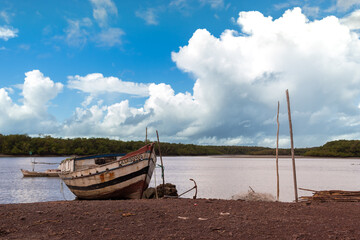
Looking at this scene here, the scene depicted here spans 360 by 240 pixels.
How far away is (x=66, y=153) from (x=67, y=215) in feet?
451

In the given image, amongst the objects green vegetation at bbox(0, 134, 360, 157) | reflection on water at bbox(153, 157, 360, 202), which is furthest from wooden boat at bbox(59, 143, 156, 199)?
green vegetation at bbox(0, 134, 360, 157)

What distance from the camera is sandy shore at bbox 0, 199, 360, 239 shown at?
9273mm

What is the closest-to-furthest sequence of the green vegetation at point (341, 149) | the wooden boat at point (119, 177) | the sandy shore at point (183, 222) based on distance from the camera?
the sandy shore at point (183, 222) → the wooden boat at point (119, 177) → the green vegetation at point (341, 149)

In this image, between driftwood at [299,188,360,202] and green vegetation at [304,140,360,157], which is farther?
green vegetation at [304,140,360,157]

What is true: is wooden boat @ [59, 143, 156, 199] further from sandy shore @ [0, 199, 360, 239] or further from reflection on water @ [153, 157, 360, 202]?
sandy shore @ [0, 199, 360, 239]

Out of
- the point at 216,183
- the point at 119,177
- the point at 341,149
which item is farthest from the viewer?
the point at 341,149

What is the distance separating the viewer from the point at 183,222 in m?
10.9

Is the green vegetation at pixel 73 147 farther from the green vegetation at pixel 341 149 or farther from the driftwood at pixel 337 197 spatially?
the driftwood at pixel 337 197

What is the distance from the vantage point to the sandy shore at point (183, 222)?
9.27 m

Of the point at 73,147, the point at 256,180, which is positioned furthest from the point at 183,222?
the point at 73,147

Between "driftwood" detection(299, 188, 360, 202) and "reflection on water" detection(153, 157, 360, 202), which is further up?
"driftwood" detection(299, 188, 360, 202)

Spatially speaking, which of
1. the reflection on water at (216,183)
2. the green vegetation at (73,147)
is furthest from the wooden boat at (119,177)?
the green vegetation at (73,147)

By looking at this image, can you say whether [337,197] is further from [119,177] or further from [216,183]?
[216,183]

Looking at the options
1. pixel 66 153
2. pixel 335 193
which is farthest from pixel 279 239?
pixel 66 153
